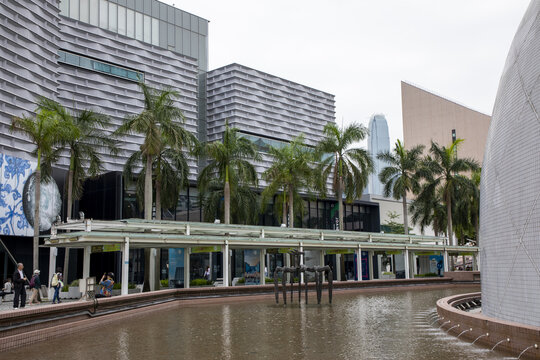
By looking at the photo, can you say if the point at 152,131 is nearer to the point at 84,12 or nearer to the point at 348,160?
the point at 348,160

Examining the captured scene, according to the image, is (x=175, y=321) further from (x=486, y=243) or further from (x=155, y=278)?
(x=155, y=278)

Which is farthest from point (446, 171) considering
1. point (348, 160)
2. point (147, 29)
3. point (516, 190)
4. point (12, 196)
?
point (147, 29)

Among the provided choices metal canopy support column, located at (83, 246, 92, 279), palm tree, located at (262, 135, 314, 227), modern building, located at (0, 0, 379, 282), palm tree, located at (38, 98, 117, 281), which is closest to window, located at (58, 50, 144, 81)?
modern building, located at (0, 0, 379, 282)

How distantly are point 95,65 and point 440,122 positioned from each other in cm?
6595

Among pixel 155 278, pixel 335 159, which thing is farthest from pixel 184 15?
pixel 155 278

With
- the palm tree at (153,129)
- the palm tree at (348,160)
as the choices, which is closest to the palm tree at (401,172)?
the palm tree at (348,160)

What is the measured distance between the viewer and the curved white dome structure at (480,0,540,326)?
9969mm

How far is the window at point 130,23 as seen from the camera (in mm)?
69750

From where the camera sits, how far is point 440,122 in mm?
104250

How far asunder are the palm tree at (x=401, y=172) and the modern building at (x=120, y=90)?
797 centimetres

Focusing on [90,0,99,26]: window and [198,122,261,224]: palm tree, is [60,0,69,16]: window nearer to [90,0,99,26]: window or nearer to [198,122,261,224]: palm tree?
[90,0,99,26]: window

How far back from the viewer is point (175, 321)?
54.1 ft

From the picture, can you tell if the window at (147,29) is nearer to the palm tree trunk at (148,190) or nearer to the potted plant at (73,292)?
the palm tree trunk at (148,190)

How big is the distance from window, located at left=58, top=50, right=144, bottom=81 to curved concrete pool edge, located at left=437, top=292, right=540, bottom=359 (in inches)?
2061
